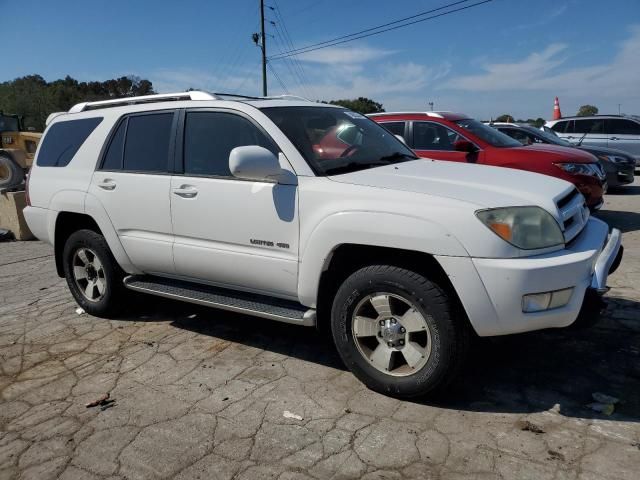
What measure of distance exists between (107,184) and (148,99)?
79 centimetres

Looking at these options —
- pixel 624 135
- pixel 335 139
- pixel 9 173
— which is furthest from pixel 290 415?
pixel 624 135

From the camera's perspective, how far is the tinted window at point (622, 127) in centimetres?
1394

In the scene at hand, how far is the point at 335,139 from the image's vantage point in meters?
3.83

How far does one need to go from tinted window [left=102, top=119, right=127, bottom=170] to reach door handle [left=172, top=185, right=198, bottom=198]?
2.63ft

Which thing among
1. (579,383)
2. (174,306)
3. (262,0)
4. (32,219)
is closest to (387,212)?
(579,383)

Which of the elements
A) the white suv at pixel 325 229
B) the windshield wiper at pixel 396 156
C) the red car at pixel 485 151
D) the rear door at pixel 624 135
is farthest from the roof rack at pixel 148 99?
the rear door at pixel 624 135

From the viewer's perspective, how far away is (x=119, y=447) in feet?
9.27

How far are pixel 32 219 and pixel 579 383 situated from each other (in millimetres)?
4727

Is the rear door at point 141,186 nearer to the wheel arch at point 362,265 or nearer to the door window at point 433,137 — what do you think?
the wheel arch at point 362,265

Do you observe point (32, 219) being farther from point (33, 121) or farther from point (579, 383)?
point (33, 121)

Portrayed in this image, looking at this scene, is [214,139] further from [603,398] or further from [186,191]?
[603,398]

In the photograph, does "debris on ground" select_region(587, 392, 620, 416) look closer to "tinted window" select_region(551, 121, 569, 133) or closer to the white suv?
the white suv

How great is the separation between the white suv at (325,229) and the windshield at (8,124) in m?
14.4

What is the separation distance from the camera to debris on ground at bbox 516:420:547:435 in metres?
2.79
